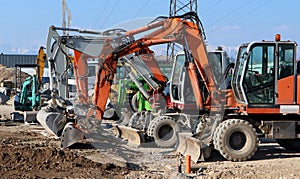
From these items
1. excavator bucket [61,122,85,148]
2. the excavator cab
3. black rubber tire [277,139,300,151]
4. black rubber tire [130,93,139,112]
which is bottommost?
black rubber tire [277,139,300,151]

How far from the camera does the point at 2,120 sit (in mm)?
16594

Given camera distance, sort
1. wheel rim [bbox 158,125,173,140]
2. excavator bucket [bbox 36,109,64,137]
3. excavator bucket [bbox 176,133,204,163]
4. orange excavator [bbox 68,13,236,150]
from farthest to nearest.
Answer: excavator bucket [bbox 36,109,64,137] → wheel rim [bbox 158,125,173,140] → orange excavator [bbox 68,13,236,150] → excavator bucket [bbox 176,133,204,163]

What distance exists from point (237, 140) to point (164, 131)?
2515 millimetres

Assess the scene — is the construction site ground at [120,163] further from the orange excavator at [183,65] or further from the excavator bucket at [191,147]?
the orange excavator at [183,65]

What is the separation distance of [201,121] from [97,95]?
8.01ft

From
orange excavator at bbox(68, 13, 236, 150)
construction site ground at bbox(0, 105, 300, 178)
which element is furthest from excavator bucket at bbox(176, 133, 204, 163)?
orange excavator at bbox(68, 13, 236, 150)

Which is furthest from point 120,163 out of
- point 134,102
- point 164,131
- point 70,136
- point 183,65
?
point 134,102

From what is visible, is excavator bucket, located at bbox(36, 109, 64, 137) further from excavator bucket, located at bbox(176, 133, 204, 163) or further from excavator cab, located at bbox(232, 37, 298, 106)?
excavator cab, located at bbox(232, 37, 298, 106)

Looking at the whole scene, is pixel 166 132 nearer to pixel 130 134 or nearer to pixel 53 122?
pixel 130 134

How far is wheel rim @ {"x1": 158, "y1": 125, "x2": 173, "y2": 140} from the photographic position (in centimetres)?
1128

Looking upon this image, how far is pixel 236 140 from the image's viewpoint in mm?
9234

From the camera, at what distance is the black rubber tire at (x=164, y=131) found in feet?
36.6

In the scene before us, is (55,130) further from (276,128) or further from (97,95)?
(276,128)

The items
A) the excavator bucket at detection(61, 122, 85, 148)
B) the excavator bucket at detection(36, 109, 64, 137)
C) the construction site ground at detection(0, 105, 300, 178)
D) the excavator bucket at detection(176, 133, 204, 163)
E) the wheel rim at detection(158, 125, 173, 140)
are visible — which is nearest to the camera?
the construction site ground at detection(0, 105, 300, 178)
